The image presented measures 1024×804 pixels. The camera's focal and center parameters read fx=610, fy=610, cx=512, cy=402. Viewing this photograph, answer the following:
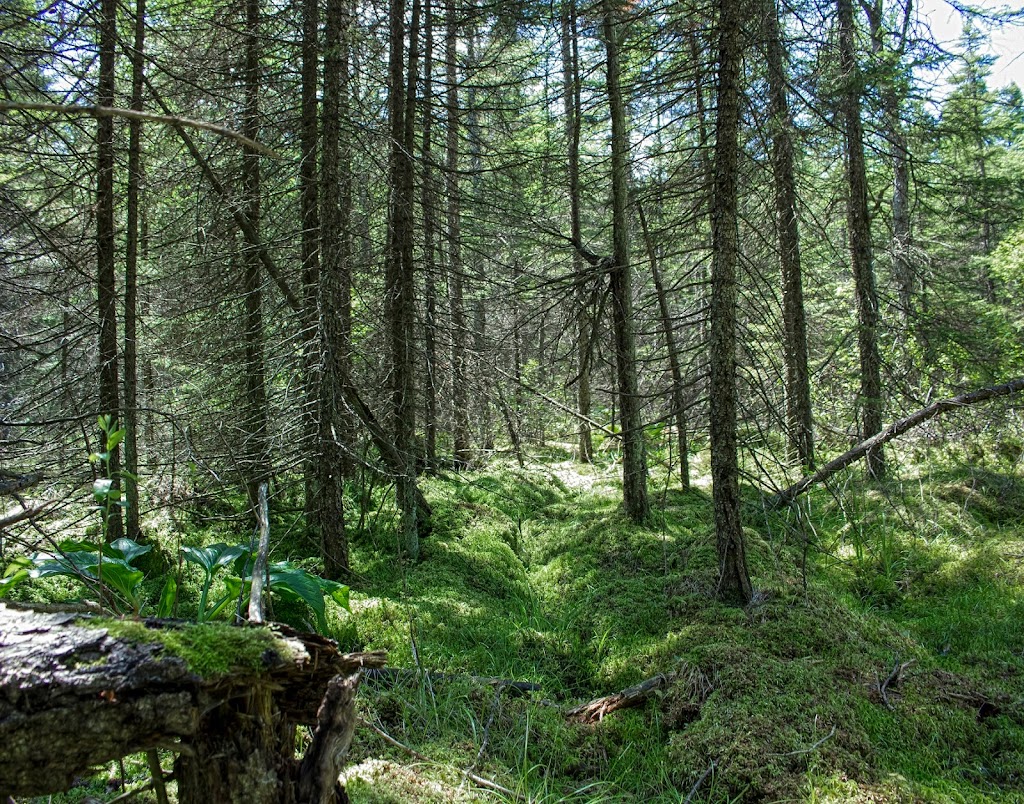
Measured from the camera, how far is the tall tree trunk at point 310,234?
5.64 m

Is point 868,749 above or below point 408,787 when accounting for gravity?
below

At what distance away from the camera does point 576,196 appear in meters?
11.0

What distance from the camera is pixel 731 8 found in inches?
191

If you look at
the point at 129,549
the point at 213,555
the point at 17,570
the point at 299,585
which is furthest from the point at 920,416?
the point at 17,570

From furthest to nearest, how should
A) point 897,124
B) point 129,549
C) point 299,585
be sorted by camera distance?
point 897,124
point 299,585
point 129,549

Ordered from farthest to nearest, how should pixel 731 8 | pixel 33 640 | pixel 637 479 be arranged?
pixel 637 479 → pixel 731 8 → pixel 33 640

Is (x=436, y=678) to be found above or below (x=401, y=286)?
below

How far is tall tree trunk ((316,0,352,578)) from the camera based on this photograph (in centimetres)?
546

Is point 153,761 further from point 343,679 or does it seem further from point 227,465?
point 227,465

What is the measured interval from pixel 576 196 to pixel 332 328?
22.5 feet

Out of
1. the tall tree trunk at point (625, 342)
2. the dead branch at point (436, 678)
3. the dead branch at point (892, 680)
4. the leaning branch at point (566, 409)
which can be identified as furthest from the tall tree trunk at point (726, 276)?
the tall tree trunk at point (625, 342)

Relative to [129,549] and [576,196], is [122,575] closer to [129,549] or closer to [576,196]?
[129,549]

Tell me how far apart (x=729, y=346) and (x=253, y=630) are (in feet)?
13.5

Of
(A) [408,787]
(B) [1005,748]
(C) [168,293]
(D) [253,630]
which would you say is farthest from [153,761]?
(C) [168,293]
